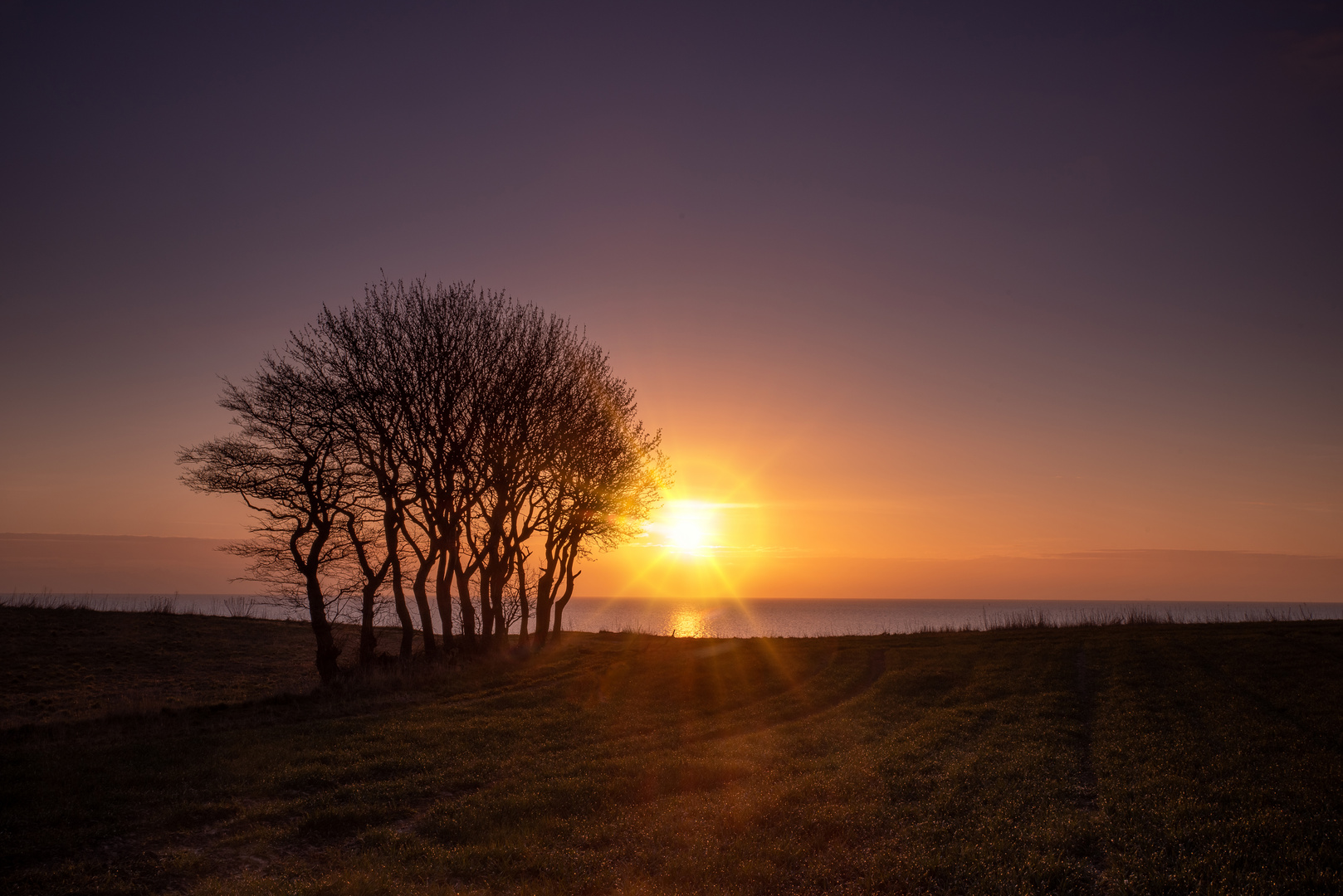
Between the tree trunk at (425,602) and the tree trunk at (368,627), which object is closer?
the tree trunk at (368,627)

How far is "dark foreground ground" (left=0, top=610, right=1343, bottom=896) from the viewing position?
10.6 m

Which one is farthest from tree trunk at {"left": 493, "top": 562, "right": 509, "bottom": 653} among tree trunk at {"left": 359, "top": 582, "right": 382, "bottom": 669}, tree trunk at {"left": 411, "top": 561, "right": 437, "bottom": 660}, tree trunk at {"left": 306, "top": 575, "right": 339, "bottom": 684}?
tree trunk at {"left": 306, "top": 575, "right": 339, "bottom": 684}

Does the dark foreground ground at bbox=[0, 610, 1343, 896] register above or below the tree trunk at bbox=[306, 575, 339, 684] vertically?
below

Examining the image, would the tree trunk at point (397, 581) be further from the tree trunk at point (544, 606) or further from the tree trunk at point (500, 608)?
the tree trunk at point (544, 606)

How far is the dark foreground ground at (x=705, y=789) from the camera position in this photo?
34.7 feet

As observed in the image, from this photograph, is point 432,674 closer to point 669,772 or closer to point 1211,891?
point 669,772

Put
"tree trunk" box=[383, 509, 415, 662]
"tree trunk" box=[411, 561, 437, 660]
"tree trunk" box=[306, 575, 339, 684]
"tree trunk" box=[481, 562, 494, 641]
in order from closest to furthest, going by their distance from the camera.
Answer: "tree trunk" box=[306, 575, 339, 684] < "tree trunk" box=[383, 509, 415, 662] < "tree trunk" box=[411, 561, 437, 660] < "tree trunk" box=[481, 562, 494, 641]

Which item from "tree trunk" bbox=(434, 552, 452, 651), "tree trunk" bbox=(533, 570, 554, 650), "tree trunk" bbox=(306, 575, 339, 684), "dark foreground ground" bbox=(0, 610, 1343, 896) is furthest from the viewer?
"tree trunk" bbox=(533, 570, 554, 650)

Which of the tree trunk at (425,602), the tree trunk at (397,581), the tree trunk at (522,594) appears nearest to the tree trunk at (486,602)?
the tree trunk at (425,602)

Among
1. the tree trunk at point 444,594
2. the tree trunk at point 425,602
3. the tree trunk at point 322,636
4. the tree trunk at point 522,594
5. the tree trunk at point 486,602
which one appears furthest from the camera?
the tree trunk at point 522,594

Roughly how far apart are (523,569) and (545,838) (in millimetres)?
35879

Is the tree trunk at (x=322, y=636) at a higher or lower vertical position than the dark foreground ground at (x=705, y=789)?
higher

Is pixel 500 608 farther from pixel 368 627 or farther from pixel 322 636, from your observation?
pixel 322 636

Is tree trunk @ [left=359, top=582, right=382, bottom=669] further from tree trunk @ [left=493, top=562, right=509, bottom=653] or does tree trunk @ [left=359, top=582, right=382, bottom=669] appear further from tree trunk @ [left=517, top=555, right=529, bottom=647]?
tree trunk @ [left=517, top=555, right=529, bottom=647]
